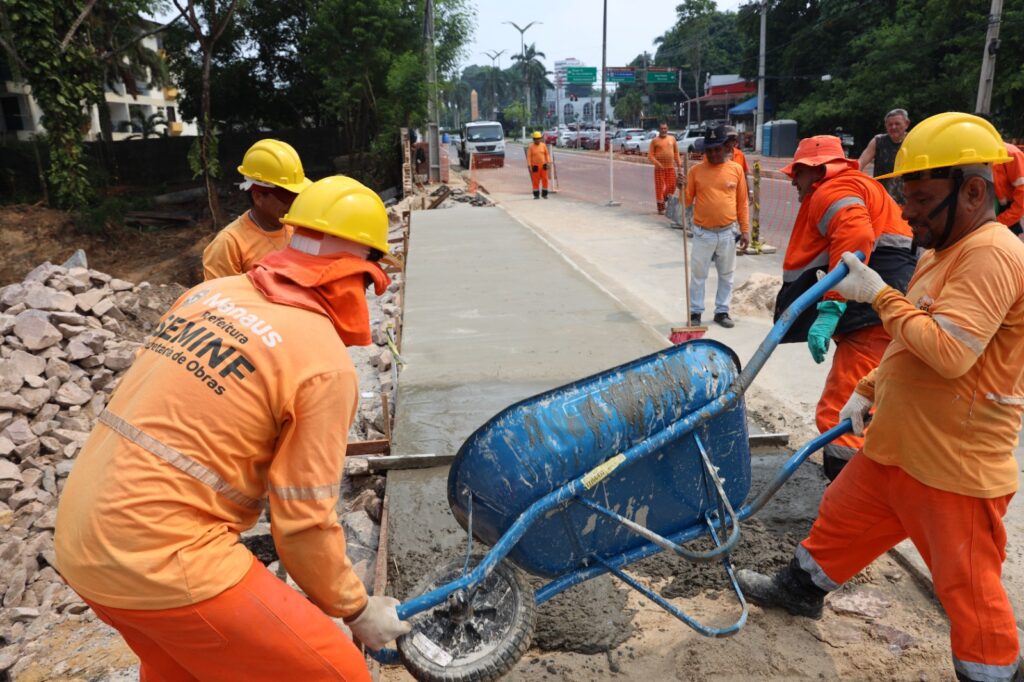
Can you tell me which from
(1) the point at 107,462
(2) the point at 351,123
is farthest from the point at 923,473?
(2) the point at 351,123

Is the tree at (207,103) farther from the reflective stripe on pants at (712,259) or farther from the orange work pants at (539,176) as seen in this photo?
the reflective stripe on pants at (712,259)

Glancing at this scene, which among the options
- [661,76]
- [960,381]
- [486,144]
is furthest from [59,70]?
[661,76]

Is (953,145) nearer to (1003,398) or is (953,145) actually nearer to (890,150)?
(1003,398)

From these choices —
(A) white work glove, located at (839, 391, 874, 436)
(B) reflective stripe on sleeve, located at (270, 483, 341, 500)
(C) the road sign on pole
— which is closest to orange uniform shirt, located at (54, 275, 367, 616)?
(B) reflective stripe on sleeve, located at (270, 483, 341, 500)

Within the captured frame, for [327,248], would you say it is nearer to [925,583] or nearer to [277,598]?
[277,598]

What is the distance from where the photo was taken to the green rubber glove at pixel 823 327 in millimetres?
3023

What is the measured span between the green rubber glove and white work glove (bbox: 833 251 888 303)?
61 centimetres

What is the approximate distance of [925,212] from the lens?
2.32 m

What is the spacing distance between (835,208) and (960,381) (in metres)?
1.55

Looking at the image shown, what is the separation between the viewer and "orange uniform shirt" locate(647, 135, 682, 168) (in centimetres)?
1420

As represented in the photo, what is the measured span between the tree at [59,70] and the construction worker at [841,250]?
19222mm

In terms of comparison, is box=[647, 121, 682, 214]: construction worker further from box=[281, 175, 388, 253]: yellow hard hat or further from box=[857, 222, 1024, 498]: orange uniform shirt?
box=[281, 175, 388, 253]: yellow hard hat

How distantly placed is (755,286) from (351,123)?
20507mm

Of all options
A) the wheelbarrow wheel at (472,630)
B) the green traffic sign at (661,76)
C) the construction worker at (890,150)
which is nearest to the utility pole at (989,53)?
the construction worker at (890,150)
